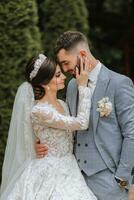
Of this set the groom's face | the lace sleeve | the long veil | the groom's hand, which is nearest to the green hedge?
the long veil

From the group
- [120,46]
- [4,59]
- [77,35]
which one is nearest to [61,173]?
[77,35]

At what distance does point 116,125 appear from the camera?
4113mm

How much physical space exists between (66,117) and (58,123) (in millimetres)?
74

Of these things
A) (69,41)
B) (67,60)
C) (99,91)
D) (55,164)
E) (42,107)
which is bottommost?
(55,164)

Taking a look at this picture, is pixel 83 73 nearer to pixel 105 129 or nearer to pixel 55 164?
pixel 105 129

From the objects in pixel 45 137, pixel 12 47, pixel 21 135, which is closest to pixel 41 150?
pixel 45 137

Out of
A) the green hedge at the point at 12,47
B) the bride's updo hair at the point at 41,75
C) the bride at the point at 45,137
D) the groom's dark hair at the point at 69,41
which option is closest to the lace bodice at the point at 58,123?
the bride at the point at 45,137

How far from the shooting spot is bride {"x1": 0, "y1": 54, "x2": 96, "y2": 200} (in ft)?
13.5

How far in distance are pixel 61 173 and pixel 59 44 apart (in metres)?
0.97

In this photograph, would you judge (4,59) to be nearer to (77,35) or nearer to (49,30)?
(77,35)

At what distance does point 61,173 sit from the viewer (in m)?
4.21

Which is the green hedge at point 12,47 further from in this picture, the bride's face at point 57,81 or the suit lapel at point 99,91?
the suit lapel at point 99,91

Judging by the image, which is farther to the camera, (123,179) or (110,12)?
(110,12)

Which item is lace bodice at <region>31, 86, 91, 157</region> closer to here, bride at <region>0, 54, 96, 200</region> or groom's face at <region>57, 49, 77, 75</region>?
bride at <region>0, 54, 96, 200</region>
